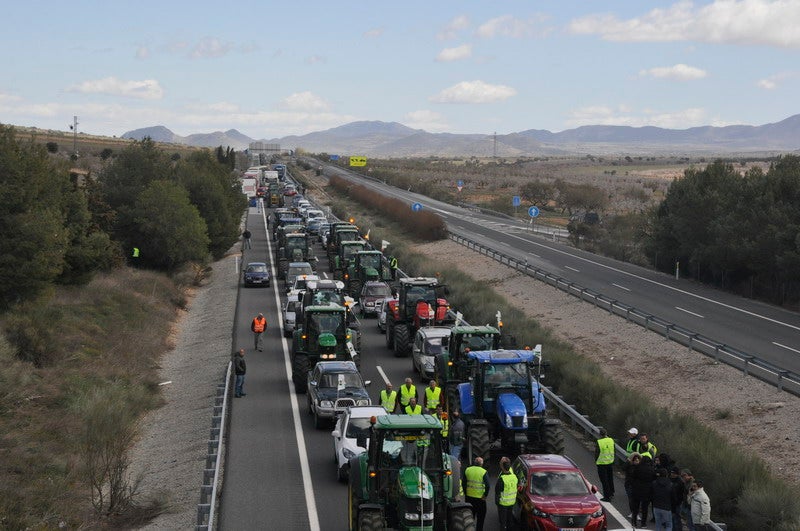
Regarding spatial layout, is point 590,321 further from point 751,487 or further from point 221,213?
point 221,213

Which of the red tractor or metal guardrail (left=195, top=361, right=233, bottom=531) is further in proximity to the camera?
the red tractor

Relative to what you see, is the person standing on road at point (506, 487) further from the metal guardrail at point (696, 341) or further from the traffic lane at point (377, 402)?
the metal guardrail at point (696, 341)

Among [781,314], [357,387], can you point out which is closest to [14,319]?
[357,387]

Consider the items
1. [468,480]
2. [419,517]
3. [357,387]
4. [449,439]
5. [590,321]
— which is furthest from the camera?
[590,321]

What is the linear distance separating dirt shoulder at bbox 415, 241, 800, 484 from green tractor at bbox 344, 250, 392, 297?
21.9 feet

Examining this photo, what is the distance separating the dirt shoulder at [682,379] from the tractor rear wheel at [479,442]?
6.75 metres

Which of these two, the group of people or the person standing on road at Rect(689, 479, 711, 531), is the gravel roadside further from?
the person standing on road at Rect(689, 479, 711, 531)

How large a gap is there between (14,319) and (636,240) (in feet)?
139

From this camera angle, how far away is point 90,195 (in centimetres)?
5566

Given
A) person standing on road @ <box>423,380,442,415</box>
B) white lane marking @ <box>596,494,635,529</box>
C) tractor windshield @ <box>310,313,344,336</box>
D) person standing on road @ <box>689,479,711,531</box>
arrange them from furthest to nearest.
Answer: tractor windshield @ <box>310,313,344,336</box> < person standing on road @ <box>423,380,442,415</box> < white lane marking @ <box>596,494,635,529</box> < person standing on road @ <box>689,479,711,531</box>

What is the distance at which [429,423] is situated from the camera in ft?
51.1

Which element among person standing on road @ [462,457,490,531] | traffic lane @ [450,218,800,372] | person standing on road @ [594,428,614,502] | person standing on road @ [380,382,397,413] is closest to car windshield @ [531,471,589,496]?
person standing on road @ [462,457,490,531]

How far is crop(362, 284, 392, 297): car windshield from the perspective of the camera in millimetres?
43156

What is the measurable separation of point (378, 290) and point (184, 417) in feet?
51.8
